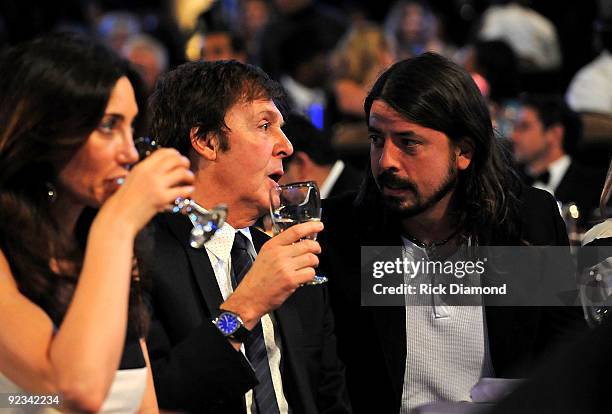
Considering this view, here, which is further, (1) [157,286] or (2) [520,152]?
(2) [520,152]

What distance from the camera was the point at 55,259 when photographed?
2.17 m

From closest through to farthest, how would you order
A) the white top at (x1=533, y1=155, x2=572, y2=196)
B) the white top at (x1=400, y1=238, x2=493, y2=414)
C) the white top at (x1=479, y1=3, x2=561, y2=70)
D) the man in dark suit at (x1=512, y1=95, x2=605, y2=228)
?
the white top at (x1=400, y1=238, x2=493, y2=414), the white top at (x1=533, y1=155, x2=572, y2=196), the man in dark suit at (x1=512, y1=95, x2=605, y2=228), the white top at (x1=479, y1=3, x2=561, y2=70)

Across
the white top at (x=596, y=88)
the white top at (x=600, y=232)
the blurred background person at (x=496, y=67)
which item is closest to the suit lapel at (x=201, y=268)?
the white top at (x=600, y=232)

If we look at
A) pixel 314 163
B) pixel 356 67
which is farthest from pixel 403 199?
pixel 356 67

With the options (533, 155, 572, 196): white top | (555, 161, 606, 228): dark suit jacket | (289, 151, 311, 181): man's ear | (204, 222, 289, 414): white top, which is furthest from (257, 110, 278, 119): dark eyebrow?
(533, 155, 572, 196): white top

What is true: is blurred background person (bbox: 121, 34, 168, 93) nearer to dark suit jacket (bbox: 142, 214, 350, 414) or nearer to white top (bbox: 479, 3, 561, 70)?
white top (bbox: 479, 3, 561, 70)

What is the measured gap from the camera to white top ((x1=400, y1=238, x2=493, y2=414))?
3227mm

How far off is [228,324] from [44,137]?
0.74 metres

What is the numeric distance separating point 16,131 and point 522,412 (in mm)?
1421

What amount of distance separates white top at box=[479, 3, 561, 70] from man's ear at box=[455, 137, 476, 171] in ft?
17.1

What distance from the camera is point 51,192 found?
2189 mm

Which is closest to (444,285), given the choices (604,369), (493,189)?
(493,189)

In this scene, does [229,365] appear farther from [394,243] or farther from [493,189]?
[493,189]

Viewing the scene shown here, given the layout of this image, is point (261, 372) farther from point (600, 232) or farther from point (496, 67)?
point (496, 67)
